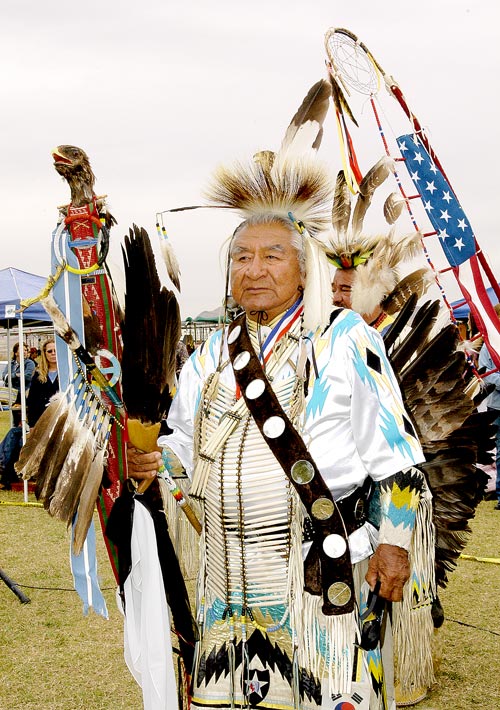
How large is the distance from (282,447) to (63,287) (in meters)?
0.79

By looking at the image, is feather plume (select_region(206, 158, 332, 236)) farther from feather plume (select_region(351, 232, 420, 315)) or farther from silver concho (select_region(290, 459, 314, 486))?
feather plume (select_region(351, 232, 420, 315))

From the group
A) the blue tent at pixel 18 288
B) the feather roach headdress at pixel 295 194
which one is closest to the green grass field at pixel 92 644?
the feather roach headdress at pixel 295 194

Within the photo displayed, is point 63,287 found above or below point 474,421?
above

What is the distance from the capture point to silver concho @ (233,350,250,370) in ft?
6.97

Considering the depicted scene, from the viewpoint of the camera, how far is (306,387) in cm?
204

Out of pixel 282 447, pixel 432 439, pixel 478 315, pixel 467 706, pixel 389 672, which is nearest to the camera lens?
pixel 282 447

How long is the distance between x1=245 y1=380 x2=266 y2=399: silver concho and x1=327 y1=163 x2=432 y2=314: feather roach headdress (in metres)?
1.56

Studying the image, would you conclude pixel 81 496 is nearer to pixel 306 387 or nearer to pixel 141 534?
pixel 141 534

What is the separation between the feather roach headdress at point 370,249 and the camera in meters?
3.62

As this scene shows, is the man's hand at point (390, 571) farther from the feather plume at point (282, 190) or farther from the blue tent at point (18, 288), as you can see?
the blue tent at point (18, 288)

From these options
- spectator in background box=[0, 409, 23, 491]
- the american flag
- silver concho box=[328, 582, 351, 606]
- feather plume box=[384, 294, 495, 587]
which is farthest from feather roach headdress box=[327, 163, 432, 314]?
spectator in background box=[0, 409, 23, 491]

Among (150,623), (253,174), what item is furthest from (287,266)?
(150,623)

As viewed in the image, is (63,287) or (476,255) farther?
(476,255)

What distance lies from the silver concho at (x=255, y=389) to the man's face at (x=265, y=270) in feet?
0.70
